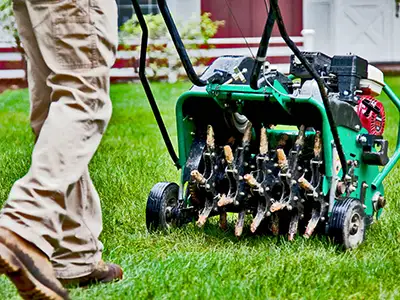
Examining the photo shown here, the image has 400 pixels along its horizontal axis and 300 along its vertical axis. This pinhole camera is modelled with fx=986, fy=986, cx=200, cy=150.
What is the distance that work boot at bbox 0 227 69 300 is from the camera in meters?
2.79

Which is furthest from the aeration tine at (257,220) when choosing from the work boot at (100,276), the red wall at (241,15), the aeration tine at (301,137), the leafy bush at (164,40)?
the red wall at (241,15)

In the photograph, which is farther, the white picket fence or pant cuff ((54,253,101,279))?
the white picket fence

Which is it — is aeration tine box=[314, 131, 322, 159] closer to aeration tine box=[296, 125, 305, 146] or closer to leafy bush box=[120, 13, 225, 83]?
aeration tine box=[296, 125, 305, 146]

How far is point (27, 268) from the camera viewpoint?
111 inches

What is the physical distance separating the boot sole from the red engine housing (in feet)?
6.86

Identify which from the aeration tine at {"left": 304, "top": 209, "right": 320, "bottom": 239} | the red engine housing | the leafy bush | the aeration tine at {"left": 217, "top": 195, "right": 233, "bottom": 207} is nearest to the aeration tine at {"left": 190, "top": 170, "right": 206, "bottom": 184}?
the aeration tine at {"left": 217, "top": 195, "right": 233, "bottom": 207}

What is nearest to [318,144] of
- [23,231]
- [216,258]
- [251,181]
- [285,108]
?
[285,108]

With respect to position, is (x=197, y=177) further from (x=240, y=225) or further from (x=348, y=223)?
(x=348, y=223)

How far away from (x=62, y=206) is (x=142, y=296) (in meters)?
0.51

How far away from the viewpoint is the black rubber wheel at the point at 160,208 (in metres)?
4.41

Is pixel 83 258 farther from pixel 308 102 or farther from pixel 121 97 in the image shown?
pixel 121 97

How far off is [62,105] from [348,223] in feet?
5.25

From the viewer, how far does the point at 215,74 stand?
4.31 meters

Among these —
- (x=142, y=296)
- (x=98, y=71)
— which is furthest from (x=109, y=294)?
(x=98, y=71)
